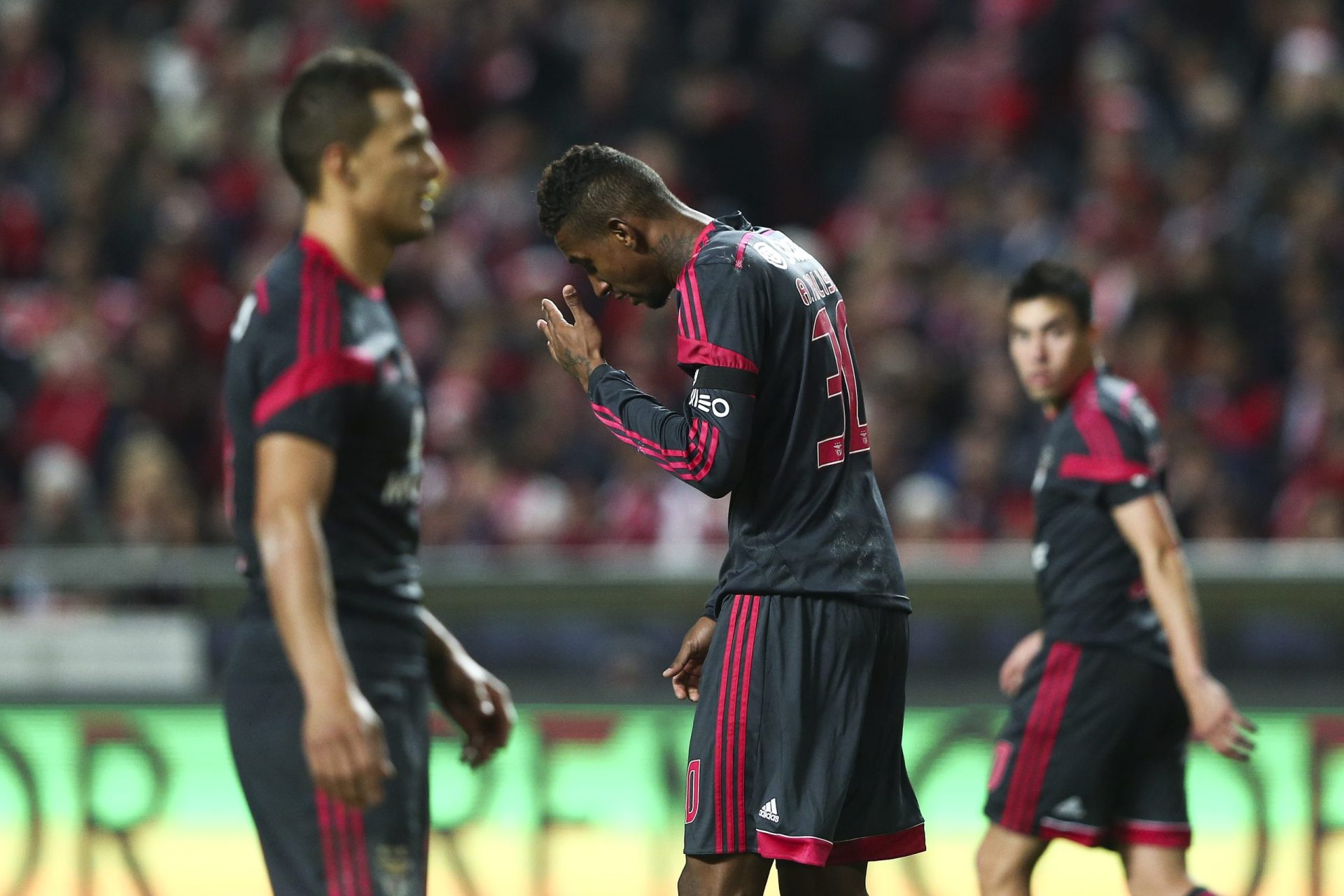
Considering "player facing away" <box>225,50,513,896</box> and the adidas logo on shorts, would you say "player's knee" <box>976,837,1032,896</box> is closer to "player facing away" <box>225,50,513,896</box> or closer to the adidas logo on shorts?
the adidas logo on shorts

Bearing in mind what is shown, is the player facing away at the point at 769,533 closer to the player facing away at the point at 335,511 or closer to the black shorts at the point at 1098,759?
the player facing away at the point at 335,511

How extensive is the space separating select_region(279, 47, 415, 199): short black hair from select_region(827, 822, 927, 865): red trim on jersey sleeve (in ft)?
5.76

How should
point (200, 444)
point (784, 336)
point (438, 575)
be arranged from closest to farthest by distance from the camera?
point (784, 336) < point (438, 575) < point (200, 444)

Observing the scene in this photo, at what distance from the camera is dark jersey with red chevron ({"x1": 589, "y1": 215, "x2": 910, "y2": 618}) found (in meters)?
3.71

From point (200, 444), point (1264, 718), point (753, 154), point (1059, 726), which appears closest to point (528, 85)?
point (753, 154)

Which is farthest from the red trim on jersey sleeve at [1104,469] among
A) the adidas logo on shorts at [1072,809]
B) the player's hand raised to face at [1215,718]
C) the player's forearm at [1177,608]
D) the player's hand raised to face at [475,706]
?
the player's hand raised to face at [475,706]

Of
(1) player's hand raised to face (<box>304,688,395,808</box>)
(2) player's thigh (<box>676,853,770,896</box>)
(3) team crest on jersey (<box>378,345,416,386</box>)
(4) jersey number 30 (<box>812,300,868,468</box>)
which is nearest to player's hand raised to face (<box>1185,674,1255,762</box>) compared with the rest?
(4) jersey number 30 (<box>812,300,868,468</box>)

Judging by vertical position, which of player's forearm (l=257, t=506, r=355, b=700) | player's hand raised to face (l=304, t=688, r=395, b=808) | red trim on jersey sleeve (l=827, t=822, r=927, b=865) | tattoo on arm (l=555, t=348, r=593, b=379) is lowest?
red trim on jersey sleeve (l=827, t=822, r=927, b=865)

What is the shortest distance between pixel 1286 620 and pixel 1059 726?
3.04 meters

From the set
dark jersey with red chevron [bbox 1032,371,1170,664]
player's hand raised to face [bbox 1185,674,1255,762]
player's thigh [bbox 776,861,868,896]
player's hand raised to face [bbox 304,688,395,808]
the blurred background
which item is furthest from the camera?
the blurred background

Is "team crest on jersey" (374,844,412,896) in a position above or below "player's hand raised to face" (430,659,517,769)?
below

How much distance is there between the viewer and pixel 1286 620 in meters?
7.52

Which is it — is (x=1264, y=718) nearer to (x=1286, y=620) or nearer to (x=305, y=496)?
(x=1286, y=620)

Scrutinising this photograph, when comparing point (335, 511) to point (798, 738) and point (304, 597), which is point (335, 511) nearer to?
point (304, 597)
